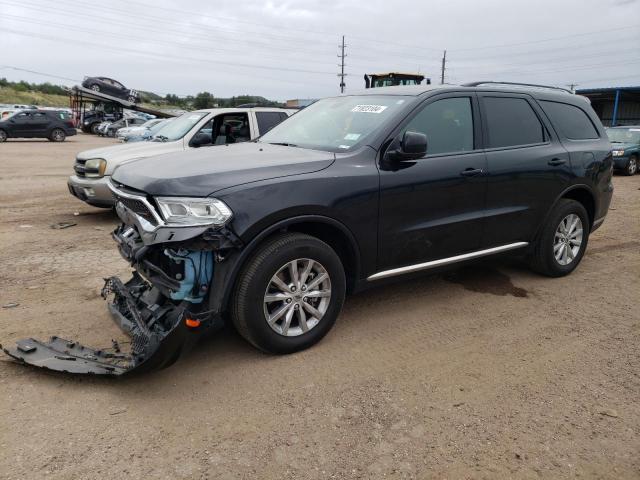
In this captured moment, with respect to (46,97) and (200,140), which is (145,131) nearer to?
(200,140)

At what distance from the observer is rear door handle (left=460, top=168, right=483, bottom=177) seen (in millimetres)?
4211

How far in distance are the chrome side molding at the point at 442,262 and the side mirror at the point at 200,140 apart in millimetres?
4828

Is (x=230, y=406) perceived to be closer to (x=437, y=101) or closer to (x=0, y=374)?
(x=0, y=374)

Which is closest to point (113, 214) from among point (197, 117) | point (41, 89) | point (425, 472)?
point (197, 117)

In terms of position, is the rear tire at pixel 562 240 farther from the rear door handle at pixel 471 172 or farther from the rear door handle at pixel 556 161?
the rear door handle at pixel 471 172

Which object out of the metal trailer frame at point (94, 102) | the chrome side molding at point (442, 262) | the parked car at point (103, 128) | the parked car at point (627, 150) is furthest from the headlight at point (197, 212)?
the parked car at point (103, 128)

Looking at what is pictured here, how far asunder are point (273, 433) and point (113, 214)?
649 cm

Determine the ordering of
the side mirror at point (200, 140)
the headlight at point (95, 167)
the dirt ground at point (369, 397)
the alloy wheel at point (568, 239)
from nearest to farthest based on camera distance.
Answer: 1. the dirt ground at point (369, 397)
2. the alloy wheel at point (568, 239)
3. the headlight at point (95, 167)
4. the side mirror at point (200, 140)

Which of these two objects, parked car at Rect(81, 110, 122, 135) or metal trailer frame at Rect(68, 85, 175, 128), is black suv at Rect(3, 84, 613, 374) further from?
parked car at Rect(81, 110, 122, 135)

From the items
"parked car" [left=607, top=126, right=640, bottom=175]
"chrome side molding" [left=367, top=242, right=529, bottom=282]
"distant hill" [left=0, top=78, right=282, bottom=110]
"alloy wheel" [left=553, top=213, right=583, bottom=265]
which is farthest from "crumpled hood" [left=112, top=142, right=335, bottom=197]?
"distant hill" [left=0, top=78, right=282, bottom=110]

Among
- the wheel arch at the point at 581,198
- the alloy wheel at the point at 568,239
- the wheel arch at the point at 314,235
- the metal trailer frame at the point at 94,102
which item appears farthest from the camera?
the metal trailer frame at the point at 94,102

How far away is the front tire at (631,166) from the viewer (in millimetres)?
15524

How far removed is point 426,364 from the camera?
139 inches

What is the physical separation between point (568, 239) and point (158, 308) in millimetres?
4106
